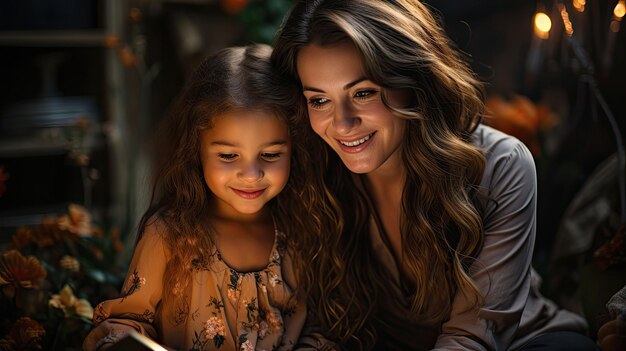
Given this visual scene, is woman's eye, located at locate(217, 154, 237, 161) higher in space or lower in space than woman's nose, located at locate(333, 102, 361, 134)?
lower

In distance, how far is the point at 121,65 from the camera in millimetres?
3012

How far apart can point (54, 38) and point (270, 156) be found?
5.15 ft

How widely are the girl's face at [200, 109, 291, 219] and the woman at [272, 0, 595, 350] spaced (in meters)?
0.10

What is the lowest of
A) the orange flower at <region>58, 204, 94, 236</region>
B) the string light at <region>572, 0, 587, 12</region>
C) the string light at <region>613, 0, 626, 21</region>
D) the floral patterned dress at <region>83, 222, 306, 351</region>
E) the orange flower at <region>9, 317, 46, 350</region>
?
the orange flower at <region>9, 317, 46, 350</region>

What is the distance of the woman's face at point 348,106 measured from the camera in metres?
1.53

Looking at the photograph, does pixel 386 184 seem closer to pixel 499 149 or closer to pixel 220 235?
pixel 499 149

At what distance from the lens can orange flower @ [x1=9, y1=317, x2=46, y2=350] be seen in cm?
177

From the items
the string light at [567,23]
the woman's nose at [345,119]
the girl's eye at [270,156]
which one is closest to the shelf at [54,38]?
the girl's eye at [270,156]

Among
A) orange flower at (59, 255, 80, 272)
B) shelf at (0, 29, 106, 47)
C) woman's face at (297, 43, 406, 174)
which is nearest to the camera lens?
woman's face at (297, 43, 406, 174)

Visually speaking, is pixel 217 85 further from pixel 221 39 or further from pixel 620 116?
pixel 221 39

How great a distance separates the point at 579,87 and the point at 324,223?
0.99 metres

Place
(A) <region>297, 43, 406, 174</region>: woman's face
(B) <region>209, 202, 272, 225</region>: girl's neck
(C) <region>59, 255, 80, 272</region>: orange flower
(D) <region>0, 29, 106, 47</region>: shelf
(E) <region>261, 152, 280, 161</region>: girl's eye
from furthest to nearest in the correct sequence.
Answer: (D) <region>0, 29, 106, 47</region>: shelf
(C) <region>59, 255, 80, 272</region>: orange flower
(B) <region>209, 202, 272, 225</region>: girl's neck
(E) <region>261, 152, 280, 161</region>: girl's eye
(A) <region>297, 43, 406, 174</region>: woman's face

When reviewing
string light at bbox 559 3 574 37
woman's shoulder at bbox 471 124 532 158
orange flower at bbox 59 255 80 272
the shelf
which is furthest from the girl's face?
the shelf

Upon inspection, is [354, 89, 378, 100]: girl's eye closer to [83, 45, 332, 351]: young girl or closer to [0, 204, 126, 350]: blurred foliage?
[83, 45, 332, 351]: young girl
